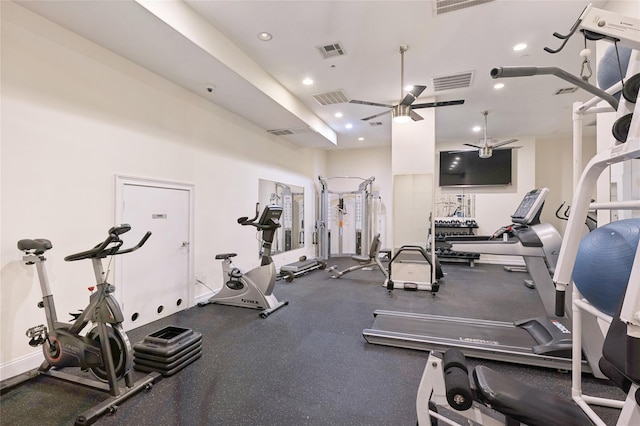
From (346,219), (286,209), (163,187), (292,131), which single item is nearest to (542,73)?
(163,187)

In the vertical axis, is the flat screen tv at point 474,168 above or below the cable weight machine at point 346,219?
above

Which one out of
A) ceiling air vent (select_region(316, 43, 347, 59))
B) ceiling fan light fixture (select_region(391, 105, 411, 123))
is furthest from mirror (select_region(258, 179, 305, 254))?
ceiling fan light fixture (select_region(391, 105, 411, 123))

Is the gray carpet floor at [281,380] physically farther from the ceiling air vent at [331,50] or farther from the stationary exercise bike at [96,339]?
the ceiling air vent at [331,50]

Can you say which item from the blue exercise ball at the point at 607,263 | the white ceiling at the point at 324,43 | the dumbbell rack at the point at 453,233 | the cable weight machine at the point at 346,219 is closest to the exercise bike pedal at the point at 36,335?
the white ceiling at the point at 324,43

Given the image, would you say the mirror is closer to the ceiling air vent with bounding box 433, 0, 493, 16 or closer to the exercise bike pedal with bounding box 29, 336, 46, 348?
the exercise bike pedal with bounding box 29, 336, 46, 348

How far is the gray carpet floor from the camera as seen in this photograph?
2006mm

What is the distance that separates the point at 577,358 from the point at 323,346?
2.09 meters

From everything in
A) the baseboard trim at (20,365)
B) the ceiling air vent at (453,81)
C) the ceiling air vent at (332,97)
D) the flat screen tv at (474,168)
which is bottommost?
the baseboard trim at (20,365)

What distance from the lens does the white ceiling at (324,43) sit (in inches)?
115

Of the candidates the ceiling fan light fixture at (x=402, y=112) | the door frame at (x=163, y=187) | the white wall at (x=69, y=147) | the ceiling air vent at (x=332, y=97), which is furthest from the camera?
the ceiling air vent at (x=332, y=97)

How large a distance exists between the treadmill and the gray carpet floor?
105mm

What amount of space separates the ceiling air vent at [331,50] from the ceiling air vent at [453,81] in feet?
5.64

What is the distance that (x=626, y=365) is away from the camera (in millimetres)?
1003

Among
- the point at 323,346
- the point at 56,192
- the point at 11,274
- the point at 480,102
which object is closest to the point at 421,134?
the point at 480,102
